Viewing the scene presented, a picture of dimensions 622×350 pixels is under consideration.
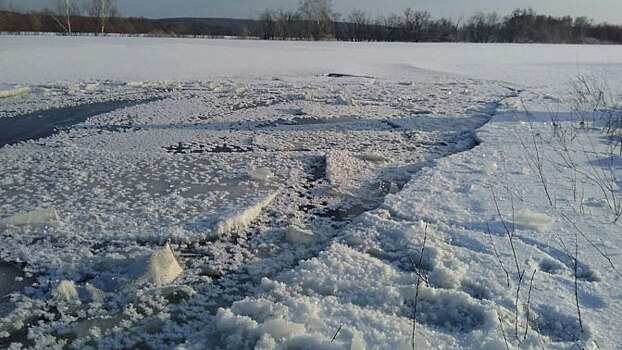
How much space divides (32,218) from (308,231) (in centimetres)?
154

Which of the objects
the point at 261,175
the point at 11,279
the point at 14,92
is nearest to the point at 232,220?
the point at 261,175

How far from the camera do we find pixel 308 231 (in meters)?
2.66

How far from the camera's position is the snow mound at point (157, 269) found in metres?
2.13

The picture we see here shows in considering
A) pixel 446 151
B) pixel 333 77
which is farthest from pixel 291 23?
pixel 446 151

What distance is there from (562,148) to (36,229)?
4.28 meters

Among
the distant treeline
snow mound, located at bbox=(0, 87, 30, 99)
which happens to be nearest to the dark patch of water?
snow mound, located at bbox=(0, 87, 30, 99)

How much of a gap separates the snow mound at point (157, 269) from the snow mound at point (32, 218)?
2.73 feet

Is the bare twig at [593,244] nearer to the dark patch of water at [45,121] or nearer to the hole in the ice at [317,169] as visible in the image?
the hole in the ice at [317,169]

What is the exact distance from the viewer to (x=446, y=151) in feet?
15.3

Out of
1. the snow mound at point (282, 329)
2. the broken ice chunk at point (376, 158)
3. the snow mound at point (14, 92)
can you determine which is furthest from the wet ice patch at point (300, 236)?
the snow mound at point (14, 92)

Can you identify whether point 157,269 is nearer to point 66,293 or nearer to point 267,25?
point 66,293

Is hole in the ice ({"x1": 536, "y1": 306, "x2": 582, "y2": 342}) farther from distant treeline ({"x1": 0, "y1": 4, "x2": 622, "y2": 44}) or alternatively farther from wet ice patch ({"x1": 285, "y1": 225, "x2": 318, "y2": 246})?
distant treeline ({"x1": 0, "y1": 4, "x2": 622, "y2": 44})

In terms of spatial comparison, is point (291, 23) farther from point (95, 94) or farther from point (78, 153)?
point (78, 153)

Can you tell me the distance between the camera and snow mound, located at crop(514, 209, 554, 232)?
8.68 ft
